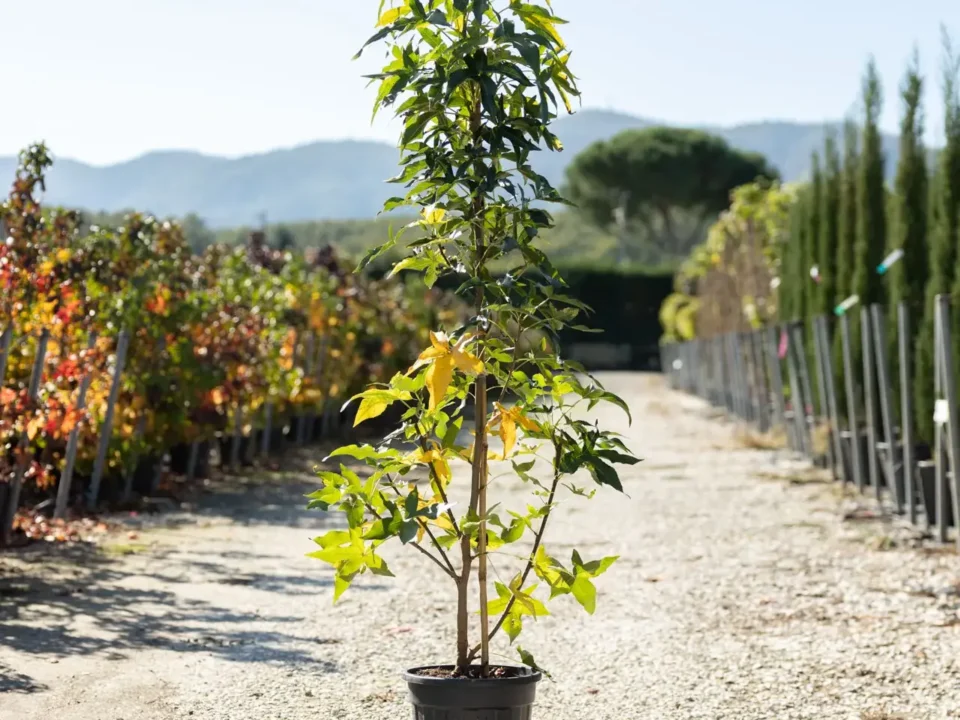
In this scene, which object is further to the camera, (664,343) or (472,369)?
(664,343)

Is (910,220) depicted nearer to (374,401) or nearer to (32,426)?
(32,426)

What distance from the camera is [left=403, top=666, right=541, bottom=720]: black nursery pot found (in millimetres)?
3703

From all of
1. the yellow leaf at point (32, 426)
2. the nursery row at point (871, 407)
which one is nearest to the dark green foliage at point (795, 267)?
the nursery row at point (871, 407)

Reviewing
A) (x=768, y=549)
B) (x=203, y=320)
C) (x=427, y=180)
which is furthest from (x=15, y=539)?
(x=427, y=180)

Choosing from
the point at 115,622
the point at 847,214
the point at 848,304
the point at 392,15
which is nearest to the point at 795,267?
the point at 847,214

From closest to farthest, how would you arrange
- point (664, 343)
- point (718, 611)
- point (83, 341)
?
1. point (718, 611)
2. point (83, 341)
3. point (664, 343)

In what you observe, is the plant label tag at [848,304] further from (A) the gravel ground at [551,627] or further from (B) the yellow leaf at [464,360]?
(B) the yellow leaf at [464,360]

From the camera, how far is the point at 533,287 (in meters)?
3.98

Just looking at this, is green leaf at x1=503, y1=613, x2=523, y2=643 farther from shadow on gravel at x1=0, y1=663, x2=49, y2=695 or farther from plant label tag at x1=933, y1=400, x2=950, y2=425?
plant label tag at x1=933, y1=400, x2=950, y2=425

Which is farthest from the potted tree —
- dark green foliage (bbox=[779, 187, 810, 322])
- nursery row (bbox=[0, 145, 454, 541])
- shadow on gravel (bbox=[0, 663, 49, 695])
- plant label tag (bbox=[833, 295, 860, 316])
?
dark green foliage (bbox=[779, 187, 810, 322])

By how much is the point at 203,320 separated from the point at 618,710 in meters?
7.73

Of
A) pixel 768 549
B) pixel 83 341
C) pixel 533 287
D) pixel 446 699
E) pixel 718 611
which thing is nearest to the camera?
pixel 446 699

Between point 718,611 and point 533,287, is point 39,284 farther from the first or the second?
point 533,287

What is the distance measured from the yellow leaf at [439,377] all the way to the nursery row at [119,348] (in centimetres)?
474
